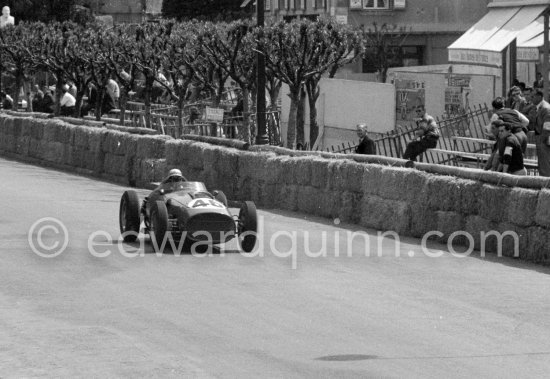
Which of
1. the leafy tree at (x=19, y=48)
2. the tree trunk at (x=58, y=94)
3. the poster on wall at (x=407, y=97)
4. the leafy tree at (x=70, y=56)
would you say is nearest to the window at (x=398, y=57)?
the leafy tree at (x=70, y=56)

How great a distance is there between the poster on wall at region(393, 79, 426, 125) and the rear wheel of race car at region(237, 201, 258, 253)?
30.2 feet

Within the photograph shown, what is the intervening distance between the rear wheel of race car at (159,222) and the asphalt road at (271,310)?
22 cm

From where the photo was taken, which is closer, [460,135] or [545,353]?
[545,353]

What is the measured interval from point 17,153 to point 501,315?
26.3 metres

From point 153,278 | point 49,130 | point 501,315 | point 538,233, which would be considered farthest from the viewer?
point 49,130

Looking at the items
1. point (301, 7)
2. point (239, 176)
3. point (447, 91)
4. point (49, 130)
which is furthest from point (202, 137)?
point (301, 7)

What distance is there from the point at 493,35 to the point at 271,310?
15625mm

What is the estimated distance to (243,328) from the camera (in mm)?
11289

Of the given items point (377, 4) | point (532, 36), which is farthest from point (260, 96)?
point (377, 4)

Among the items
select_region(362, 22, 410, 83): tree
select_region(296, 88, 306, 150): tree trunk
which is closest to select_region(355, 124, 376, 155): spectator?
select_region(296, 88, 306, 150): tree trunk

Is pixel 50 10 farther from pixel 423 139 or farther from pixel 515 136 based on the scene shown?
pixel 515 136

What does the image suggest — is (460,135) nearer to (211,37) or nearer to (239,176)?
(239,176)

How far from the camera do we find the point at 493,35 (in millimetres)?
26547

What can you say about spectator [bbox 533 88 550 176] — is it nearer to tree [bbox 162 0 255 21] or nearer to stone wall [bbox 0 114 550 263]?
stone wall [bbox 0 114 550 263]
